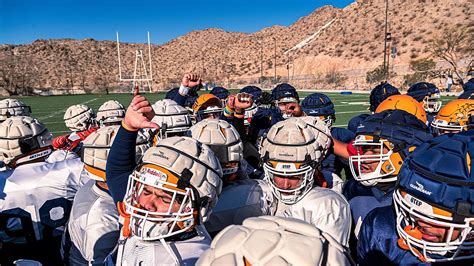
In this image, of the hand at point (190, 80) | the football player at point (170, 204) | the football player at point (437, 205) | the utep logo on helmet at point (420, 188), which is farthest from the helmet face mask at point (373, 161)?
the hand at point (190, 80)

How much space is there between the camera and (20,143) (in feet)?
12.0

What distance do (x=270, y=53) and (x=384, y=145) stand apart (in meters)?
77.7

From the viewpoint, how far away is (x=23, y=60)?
2928 inches

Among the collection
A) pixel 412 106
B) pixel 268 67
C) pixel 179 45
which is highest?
pixel 179 45

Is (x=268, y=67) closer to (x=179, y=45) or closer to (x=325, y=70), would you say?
(x=325, y=70)

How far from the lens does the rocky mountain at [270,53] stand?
49250mm

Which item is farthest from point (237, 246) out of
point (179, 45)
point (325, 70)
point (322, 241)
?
point (179, 45)

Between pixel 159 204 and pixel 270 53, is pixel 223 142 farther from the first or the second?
pixel 270 53

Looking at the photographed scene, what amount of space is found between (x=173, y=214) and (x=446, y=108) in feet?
15.1

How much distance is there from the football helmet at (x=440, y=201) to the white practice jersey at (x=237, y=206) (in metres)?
1.13

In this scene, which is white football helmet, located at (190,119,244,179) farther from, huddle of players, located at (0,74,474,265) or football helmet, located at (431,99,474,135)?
football helmet, located at (431,99,474,135)

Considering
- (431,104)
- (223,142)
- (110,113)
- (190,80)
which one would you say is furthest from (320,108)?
(110,113)

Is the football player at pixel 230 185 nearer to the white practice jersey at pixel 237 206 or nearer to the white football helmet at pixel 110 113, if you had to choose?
the white practice jersey at pixel 237 206

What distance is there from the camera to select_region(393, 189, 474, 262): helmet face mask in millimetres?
1849
